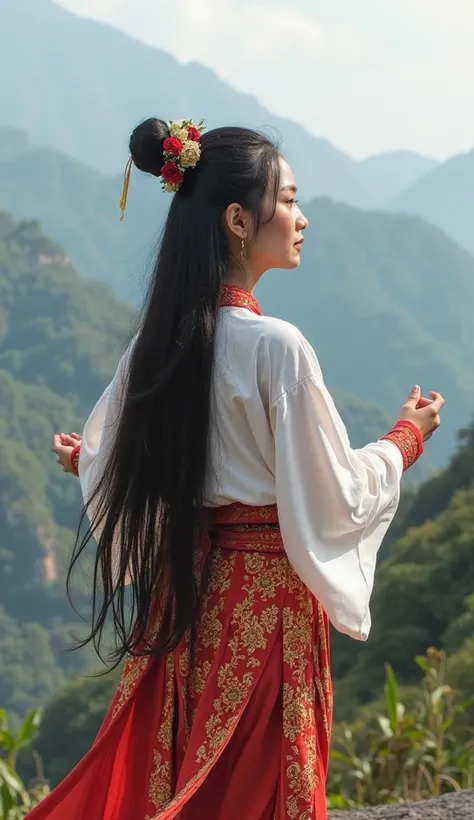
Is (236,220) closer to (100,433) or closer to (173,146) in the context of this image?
(173,146)

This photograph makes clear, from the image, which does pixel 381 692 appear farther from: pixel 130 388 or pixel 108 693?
pixel 130 388

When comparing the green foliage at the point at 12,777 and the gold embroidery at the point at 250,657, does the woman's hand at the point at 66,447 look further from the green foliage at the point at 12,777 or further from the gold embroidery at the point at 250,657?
the green foliage at the point at 12,777

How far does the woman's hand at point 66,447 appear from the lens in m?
2.58

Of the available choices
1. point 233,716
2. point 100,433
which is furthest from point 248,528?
point 100,433

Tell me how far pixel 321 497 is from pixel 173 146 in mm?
679

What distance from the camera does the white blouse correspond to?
209 centimetres

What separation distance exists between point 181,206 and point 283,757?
0.97 m

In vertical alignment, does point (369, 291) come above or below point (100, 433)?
above

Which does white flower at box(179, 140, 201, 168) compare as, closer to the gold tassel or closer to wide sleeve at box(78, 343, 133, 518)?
the gold tassel

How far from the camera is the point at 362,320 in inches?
4368

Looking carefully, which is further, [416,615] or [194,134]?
[416,615]

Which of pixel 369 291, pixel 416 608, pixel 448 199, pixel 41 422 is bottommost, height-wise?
pixel 416 608

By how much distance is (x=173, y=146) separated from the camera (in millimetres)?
2270

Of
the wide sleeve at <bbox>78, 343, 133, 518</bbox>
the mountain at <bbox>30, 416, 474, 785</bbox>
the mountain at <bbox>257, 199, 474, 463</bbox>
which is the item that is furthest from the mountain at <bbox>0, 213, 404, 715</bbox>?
the wide sleeve at <bbox>78, 343, 133, 518</bbox>
